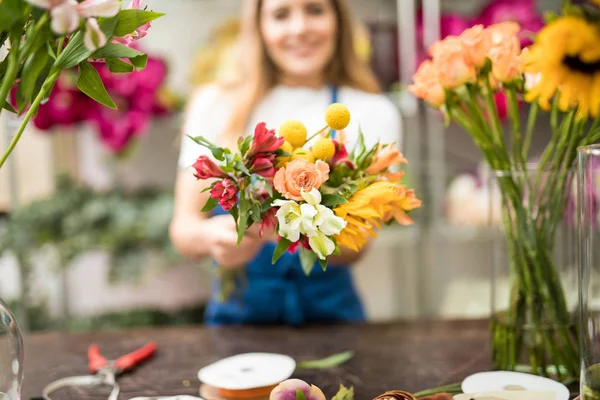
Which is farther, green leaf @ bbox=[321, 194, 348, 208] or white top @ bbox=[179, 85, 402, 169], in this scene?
white top @ bbox=[179, 85, 402, 169]

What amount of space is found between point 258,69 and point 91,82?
2.46ft

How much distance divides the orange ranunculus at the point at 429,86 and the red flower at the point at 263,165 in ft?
0.75

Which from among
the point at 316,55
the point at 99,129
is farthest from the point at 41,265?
the point at 316,55

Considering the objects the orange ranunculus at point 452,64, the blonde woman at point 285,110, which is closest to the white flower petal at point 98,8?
the orange ranunculus at point 452,64

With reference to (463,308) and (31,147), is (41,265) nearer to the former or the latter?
(31,147)

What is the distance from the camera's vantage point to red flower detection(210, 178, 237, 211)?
1.97 ft

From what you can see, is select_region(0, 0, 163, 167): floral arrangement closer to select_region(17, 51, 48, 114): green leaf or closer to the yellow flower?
select_region(17, 51, 48, 114): green leaf

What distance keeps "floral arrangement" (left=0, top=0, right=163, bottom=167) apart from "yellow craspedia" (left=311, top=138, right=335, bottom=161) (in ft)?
0.59

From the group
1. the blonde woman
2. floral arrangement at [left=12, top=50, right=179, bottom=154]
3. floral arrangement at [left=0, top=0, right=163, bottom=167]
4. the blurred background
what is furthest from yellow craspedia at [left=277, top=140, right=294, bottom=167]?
floral arrangement at [left=12, top=50, right=179, bottom=154]

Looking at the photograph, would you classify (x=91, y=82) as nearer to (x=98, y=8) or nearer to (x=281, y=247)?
(x=98, y=8)

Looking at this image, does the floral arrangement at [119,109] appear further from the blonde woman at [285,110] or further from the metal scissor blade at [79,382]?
the metal scissor blade at [79,382]

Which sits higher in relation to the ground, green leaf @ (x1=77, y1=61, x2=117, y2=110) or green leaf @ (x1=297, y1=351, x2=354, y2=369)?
green leaf @ (x1=77, y1=61, x2=117, y2=110)

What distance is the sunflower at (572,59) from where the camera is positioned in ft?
1.72

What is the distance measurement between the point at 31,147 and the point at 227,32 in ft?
2.36
